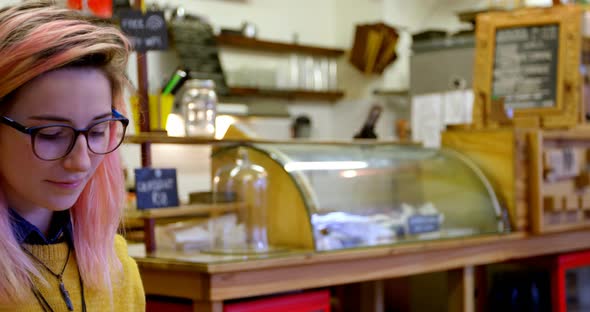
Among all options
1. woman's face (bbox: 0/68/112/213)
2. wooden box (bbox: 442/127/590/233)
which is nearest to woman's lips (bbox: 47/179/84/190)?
woman's face (bbox: 0/68/112/213)

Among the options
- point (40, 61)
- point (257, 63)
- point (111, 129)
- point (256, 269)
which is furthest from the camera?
point (257, 63)

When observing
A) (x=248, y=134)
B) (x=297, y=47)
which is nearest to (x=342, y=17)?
(x=297, y=47)

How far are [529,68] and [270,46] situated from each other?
3814mm

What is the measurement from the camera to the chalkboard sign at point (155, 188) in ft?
7.55

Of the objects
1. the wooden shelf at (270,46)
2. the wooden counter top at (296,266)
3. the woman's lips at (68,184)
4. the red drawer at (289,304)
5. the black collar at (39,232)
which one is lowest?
the red drawer at (289,304)

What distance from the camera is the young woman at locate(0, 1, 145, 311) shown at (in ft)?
3.63

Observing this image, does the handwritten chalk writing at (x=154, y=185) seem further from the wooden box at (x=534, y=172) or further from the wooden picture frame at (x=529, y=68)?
the wooden picture frame at (x=529, y=68)

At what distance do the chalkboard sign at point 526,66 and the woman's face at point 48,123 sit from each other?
256 cm

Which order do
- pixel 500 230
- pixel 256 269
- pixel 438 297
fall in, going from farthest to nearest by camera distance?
pixel 438 297, pixel 500 230, pixel 256 269

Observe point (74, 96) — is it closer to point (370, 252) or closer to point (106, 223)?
point (106, 223)

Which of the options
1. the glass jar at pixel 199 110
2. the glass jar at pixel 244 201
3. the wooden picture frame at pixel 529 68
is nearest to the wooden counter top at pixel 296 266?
the glass jar at pixel 244 201

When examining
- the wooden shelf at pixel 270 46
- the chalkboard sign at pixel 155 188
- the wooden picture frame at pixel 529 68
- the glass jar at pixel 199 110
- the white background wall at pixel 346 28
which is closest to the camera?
the chalkboard sign at pixel 155 188

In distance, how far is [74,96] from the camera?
3.72 ft

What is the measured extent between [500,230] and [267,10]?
4581 millimetres
